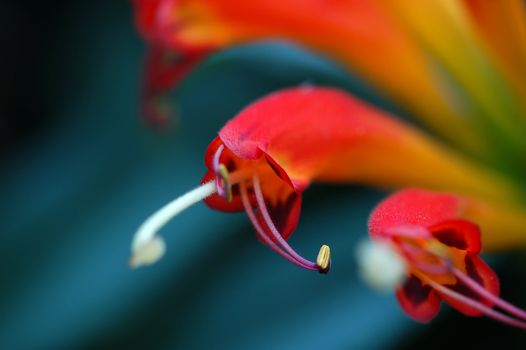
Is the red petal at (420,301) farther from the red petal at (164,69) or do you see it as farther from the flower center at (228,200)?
the red petal at (164,69)

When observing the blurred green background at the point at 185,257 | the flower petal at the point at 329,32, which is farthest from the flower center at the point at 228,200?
the blurred green background at the point at 185,257

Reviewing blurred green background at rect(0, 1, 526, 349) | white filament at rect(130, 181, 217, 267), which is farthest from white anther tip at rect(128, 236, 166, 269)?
blurred green background at rect(0, 1, 526, 349)

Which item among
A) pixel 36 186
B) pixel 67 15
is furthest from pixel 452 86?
pixel 67 15

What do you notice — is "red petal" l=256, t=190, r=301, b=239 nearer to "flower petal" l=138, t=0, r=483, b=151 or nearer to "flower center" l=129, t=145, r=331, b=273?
"flower center" l=129, t=145, r=331, b=273

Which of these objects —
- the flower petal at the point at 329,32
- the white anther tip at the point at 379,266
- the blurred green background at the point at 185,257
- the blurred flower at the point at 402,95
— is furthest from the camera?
the blurred green background at the point at 185,257

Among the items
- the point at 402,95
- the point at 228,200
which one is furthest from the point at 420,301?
the point at 402,95

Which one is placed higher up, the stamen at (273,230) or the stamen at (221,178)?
the stamen at (221,178)

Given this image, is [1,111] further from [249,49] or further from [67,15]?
[249,49]
